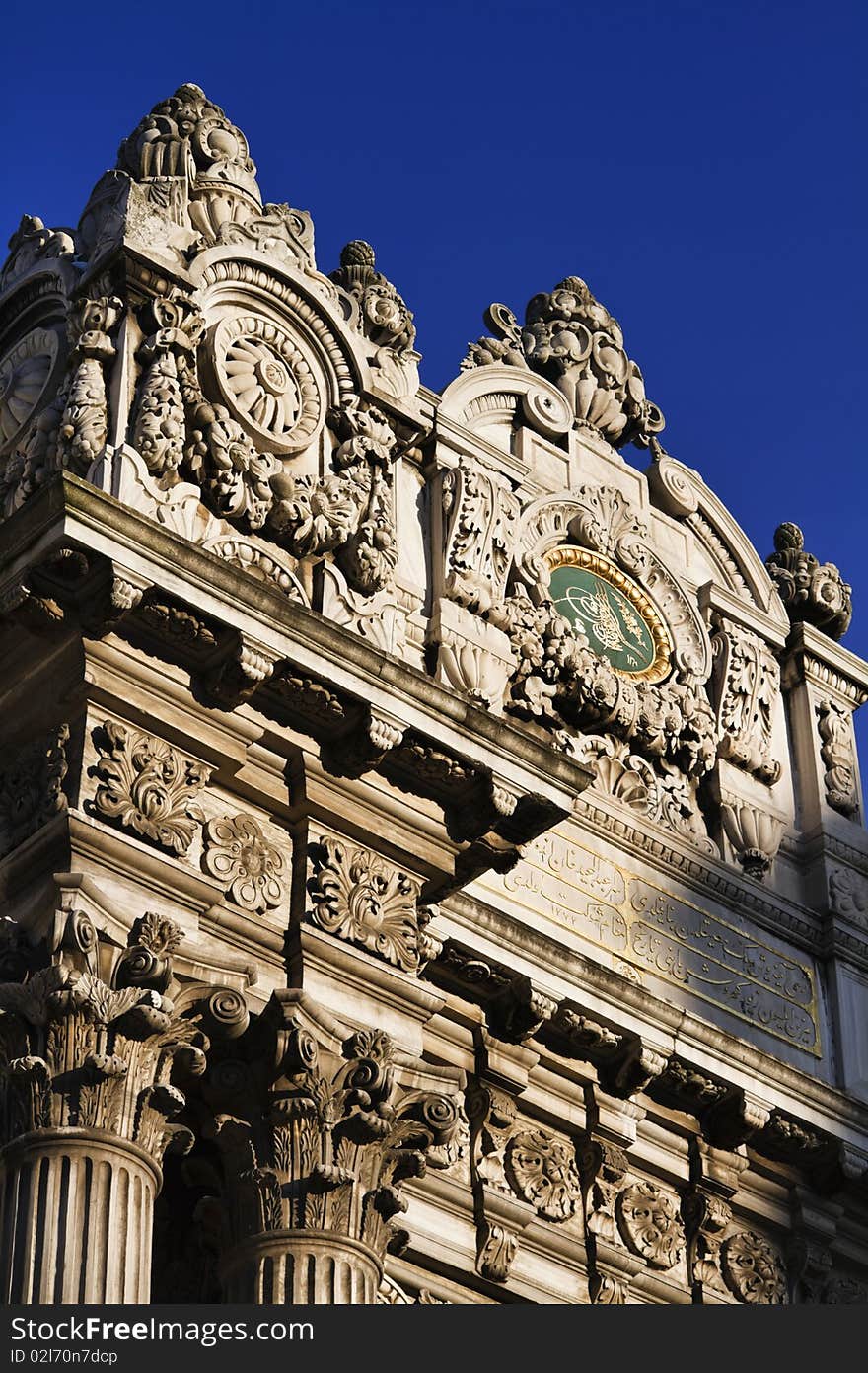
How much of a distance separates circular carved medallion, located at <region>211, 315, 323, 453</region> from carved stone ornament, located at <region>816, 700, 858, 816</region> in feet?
20.3

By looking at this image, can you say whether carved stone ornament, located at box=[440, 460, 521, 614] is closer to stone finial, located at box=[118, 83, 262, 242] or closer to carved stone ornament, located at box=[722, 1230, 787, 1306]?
stone finial, located at box=[118, 83, 262, 242]

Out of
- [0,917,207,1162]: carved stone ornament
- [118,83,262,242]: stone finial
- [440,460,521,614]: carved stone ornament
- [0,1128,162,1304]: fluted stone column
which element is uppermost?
[118,83,262,242]: stone finial

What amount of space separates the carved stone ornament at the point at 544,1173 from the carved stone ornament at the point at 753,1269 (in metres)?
1.49

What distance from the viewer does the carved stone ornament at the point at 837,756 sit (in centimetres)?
2483

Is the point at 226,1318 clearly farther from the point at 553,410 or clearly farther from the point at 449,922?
the point at 553,410

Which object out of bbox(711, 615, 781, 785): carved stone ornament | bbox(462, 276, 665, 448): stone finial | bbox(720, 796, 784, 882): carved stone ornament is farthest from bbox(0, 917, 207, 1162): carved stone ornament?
bbox(462, 276, 665, 448): stone finial

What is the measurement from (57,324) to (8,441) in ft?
2.99

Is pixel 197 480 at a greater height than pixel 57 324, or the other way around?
pixel 57 324

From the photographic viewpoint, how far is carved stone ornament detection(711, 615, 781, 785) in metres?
24.2

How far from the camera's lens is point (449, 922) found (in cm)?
2064

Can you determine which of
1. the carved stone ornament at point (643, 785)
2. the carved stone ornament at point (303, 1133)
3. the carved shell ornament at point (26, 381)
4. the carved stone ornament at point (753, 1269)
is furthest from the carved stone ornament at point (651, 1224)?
the carved shell ornament at point (26, 381)

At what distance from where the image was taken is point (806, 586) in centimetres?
2584

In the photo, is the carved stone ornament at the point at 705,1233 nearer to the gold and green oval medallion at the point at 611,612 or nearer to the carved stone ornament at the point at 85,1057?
the gold and green oval medallion at the point at 611,612

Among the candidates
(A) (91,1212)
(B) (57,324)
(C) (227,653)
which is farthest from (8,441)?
(A) (91,1212)
